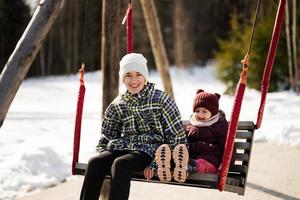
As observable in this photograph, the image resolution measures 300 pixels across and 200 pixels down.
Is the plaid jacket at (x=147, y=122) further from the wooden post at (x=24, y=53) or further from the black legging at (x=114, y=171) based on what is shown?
the wooden post at (x=24, y=53)

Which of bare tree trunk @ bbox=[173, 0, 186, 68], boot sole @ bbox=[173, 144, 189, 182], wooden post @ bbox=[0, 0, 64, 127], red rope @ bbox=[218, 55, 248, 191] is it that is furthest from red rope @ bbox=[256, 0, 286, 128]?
bare tree trunk @ bbox=[173, 0, 186, 68]

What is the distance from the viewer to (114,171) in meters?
2.73

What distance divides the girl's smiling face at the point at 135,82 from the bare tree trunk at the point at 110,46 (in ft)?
5.25

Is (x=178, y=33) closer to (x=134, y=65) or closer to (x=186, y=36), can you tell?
(x=186, y=36)

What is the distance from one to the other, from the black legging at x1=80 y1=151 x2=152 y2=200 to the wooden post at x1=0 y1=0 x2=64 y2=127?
0.70m

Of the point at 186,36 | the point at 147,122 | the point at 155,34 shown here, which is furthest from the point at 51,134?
the point at 186,36

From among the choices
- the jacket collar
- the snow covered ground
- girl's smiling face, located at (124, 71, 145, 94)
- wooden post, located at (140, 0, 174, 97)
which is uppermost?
wooden post, located at (140, 0, 174, 97)

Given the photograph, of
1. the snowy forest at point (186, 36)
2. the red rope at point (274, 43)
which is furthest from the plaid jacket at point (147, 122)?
the snowy forest at point (186, 36)

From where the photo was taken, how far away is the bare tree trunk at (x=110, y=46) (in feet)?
15.1

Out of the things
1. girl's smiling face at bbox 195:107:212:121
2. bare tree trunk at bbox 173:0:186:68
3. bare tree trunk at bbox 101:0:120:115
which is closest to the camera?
girl's smiling face at bbox 195:107:212:121

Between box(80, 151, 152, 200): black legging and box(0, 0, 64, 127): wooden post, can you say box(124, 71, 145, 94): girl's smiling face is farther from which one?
box(0, 0, 64, 127): wooden post

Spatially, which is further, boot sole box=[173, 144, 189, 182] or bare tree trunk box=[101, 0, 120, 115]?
bare tree trunk box=[101, 0, 120, 115]

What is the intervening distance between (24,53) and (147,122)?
94 centimetres

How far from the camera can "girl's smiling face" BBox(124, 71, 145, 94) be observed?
305 centimetres
